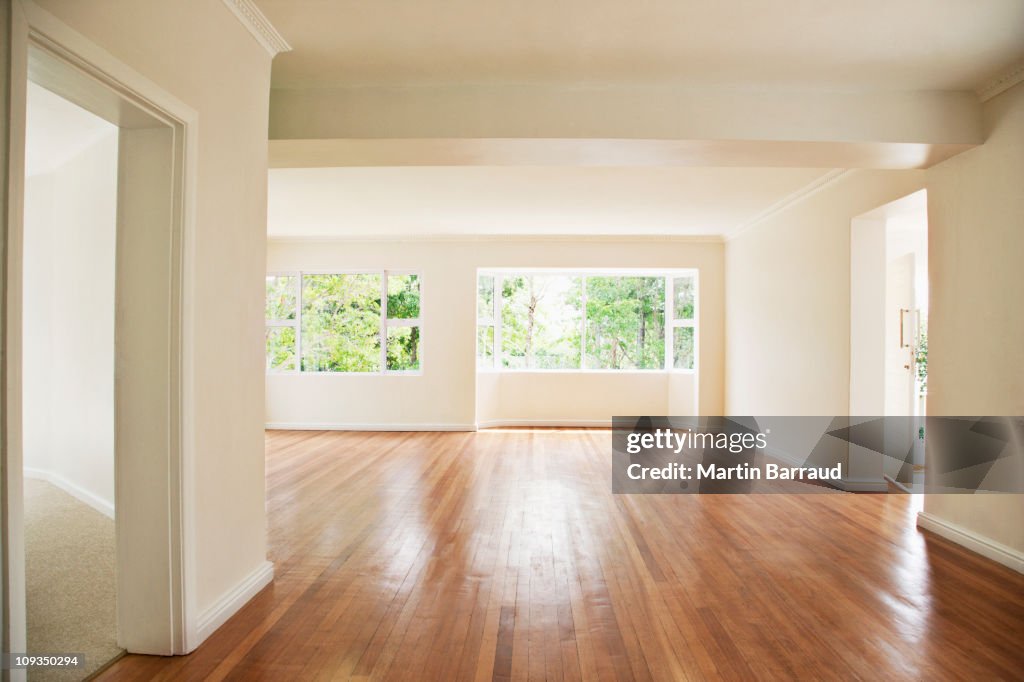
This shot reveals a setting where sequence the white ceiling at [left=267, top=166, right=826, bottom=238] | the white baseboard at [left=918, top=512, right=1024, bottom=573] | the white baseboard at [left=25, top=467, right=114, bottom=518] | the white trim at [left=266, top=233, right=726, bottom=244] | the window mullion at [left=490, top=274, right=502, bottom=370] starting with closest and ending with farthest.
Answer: the white baseboard at [left=918, top=512, right=1024, bottom=573]
the white baseboard at [left=25, top=467, right=114, bottom=518]
the white ceiling at [left=267, top=166, right=826, bottom=238]
the white trim at [left=266, top=233, right=726, bottom=244]
the window mullion at [left=490, top=274, right=502, bottom=370]

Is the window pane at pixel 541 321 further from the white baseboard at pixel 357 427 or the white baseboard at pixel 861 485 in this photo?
the white baseboard at pixel 861 485

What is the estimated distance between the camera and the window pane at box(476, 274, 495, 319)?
8273 mm

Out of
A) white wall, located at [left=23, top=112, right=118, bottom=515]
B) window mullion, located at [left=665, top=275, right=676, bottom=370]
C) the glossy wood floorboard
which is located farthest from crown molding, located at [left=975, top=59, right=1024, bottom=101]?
window mullion, located at [left=665, top=275, right=676, bottom=370]

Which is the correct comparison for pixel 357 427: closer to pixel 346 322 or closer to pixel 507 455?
pixel 346 322

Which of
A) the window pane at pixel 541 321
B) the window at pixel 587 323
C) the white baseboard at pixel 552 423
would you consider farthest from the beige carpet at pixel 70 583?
the window pane at pixel 541 321

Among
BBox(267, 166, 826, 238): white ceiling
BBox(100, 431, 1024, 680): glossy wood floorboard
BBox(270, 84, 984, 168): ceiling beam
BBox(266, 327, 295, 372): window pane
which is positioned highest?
BBox(267, 166, 826, 238): white ceiling

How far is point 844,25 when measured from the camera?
2.60 meters

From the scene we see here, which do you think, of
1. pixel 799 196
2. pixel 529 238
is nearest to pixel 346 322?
pixel 529 238

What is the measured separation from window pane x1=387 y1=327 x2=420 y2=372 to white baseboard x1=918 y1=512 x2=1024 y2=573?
585 centimetres

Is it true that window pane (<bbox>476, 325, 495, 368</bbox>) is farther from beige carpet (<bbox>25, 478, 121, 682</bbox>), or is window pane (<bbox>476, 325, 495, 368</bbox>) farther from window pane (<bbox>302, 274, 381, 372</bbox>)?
beige carpet (<bbox>25, 478, 121, 682</bbox>)

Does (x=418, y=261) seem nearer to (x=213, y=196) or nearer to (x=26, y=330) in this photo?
(x=26, y=330)

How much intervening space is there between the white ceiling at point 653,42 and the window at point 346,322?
4.78 meters

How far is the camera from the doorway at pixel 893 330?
4512 mm

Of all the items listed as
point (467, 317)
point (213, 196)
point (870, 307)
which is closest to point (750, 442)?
point (870, 307)
